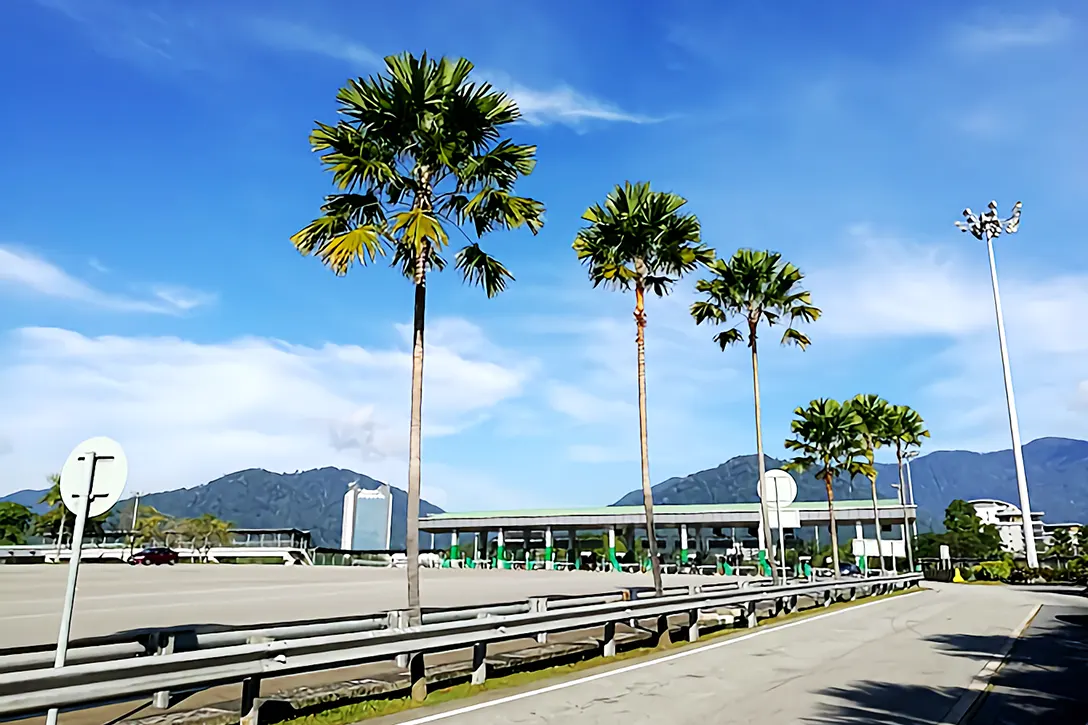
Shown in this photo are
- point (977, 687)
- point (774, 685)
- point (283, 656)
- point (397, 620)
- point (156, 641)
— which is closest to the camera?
point (156, 641)

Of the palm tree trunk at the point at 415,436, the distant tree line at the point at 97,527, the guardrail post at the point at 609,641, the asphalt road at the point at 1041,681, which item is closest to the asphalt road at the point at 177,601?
the palm tree trunk at the point at 415,436

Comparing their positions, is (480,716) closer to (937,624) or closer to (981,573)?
(937,624)

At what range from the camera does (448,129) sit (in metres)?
14.8

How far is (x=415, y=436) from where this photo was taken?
14.0m

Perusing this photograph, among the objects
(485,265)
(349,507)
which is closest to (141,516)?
(349,507)

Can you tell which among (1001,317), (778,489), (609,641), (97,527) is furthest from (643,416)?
(97,527)

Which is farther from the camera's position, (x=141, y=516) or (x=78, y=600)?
(x=141, y=516)

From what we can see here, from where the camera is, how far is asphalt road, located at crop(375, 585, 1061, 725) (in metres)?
8.66

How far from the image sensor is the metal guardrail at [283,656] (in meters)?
6.26

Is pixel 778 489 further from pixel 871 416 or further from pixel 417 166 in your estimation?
pixel 871 416

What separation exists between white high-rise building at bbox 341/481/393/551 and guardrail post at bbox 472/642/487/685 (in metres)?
160

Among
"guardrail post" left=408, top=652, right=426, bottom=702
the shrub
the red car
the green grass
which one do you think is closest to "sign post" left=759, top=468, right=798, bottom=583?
the green grass

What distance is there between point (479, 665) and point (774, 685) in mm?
3881

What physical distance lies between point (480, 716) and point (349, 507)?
569 ft
